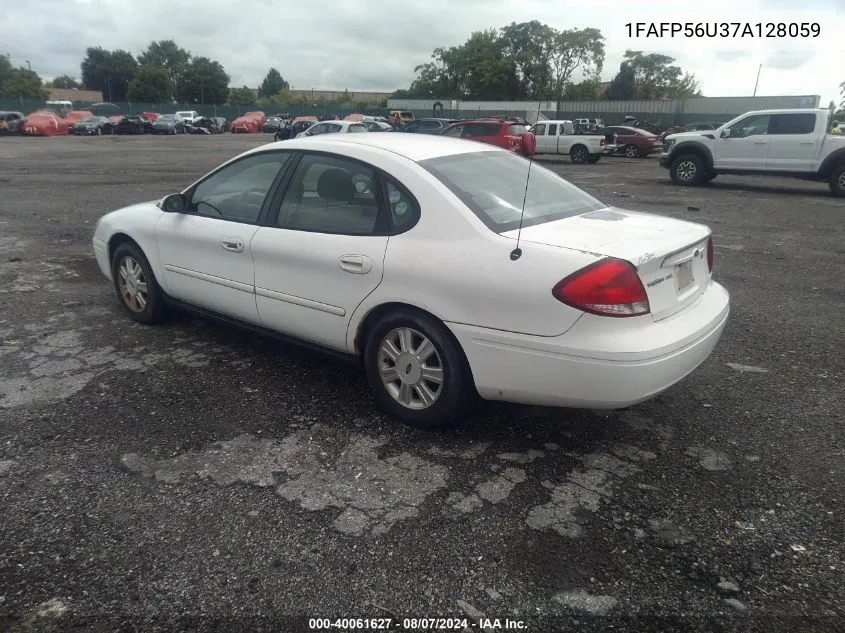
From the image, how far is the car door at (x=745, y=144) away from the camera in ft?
48.8

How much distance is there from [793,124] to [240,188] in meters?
14.4

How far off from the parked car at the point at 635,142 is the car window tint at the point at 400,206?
27007 millimetres

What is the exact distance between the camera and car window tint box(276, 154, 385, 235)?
359 cm

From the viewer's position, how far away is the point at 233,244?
411cm

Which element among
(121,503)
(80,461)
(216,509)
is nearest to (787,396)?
(216,509)

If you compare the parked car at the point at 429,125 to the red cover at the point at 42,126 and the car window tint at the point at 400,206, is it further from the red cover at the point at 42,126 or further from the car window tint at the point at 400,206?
the red cover at the point at 42,126

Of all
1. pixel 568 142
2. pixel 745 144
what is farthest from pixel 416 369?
pixel 568 142

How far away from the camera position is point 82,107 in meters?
65.6

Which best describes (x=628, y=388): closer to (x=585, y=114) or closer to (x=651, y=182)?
(x=651, y=182)

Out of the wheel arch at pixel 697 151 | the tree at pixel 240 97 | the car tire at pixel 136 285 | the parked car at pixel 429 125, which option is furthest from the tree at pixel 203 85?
the car tire at pixel 136 285

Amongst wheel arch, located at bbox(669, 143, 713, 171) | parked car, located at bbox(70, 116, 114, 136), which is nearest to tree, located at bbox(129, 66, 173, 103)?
parked car, located at bbox(70, 116, 114, 136)

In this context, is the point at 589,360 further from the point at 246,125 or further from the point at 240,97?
the point at 240,97

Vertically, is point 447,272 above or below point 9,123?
above

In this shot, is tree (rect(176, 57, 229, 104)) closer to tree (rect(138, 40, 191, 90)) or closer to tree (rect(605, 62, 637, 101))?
tree (rect(138, 40, 191, 90))
